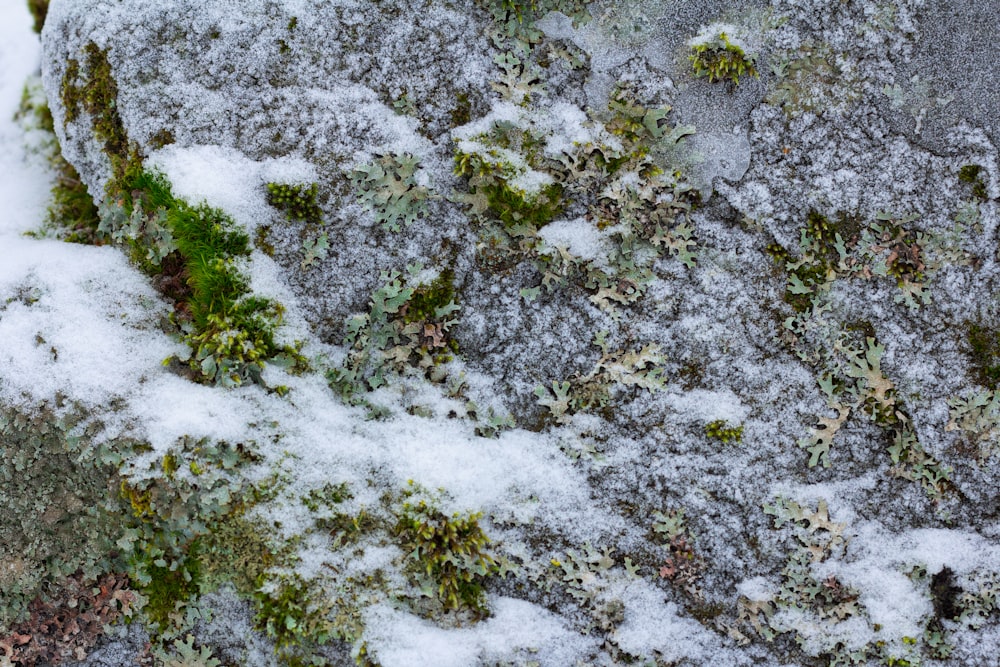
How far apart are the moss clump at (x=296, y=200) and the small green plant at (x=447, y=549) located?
1.88 metres

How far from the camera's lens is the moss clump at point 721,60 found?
426cm

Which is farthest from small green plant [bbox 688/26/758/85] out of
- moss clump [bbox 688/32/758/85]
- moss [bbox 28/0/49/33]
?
moss [bbox 28/0/49/33]

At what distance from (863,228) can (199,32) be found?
450 centimetres

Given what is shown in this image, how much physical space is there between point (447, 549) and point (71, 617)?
2.48 meters

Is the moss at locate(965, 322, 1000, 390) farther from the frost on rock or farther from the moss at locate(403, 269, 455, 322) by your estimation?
the moss at locate(403, 269, 455, 322)

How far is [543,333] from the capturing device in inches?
175

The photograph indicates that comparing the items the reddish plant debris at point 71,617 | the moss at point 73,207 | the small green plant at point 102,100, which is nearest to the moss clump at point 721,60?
the small green plant at point 102,100

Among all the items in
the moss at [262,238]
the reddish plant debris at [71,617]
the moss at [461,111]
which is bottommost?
the reddish plant debris at [71,617]

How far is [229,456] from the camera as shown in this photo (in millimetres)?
A: 4109

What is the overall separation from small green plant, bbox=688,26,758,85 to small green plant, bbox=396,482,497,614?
3193 millimetres

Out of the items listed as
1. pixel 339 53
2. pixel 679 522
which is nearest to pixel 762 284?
pixel 679 522

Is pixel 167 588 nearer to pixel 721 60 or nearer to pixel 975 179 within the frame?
pixel 721 60

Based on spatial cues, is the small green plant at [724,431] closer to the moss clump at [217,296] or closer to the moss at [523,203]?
the moss at [523,203]

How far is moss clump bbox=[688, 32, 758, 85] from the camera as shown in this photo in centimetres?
426
